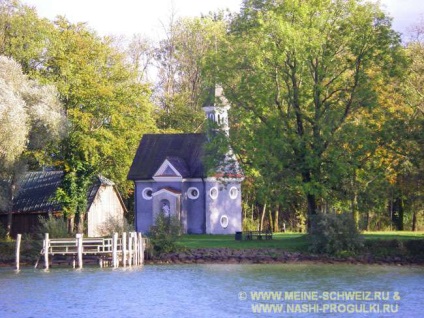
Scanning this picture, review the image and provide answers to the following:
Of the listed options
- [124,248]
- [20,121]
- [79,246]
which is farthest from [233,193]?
[79,246]

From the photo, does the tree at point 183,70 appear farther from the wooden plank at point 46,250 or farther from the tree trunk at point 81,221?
the wooden plank at point 46,250

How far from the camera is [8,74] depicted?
55875mm

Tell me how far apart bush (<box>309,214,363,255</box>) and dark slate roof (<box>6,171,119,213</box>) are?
2120cm

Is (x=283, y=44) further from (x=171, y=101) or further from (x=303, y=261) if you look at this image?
(x=171, y=101)

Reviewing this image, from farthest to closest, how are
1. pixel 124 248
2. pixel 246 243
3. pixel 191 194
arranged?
pixel 191 194 < pixel 246 243 < pixel 124 248

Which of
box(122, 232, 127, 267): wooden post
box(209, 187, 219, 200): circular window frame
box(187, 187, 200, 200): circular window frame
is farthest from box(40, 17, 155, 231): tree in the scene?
box(122, 232, 127, 267): wooden post

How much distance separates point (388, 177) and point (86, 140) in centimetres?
1997

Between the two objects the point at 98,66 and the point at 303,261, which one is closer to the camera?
the point at 303,261

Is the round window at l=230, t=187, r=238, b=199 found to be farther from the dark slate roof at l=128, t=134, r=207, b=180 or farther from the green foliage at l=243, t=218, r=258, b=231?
the green foliage at l=243, t=218, r=258, b=231

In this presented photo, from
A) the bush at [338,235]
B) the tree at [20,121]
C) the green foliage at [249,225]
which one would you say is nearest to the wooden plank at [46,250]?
the tree at [20,121]

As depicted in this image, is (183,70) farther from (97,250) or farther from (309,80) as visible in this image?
(97,250)

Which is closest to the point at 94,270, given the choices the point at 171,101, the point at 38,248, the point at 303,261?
the point at 38,248

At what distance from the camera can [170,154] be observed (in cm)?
6581

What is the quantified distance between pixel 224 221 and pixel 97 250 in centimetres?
1695
